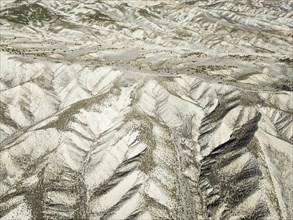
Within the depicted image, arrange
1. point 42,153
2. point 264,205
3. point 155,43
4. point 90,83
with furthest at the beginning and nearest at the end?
point 155,43, point 90,83, point 42,153, point 264,205

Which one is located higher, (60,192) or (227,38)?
(60,192)

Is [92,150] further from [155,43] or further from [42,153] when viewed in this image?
[155,43]

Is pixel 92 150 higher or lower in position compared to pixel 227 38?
higher

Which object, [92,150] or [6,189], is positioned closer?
[6,189]

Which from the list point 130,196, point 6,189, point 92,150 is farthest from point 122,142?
point 6,189

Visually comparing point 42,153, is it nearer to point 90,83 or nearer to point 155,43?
point 90,83

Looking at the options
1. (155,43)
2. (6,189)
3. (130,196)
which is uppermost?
(130,196)

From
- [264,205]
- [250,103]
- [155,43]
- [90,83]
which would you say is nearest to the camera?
[264,205]

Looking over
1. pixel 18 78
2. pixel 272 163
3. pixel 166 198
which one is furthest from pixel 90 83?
pixel 272 163

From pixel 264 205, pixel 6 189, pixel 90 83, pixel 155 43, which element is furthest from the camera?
pixel 155 43
